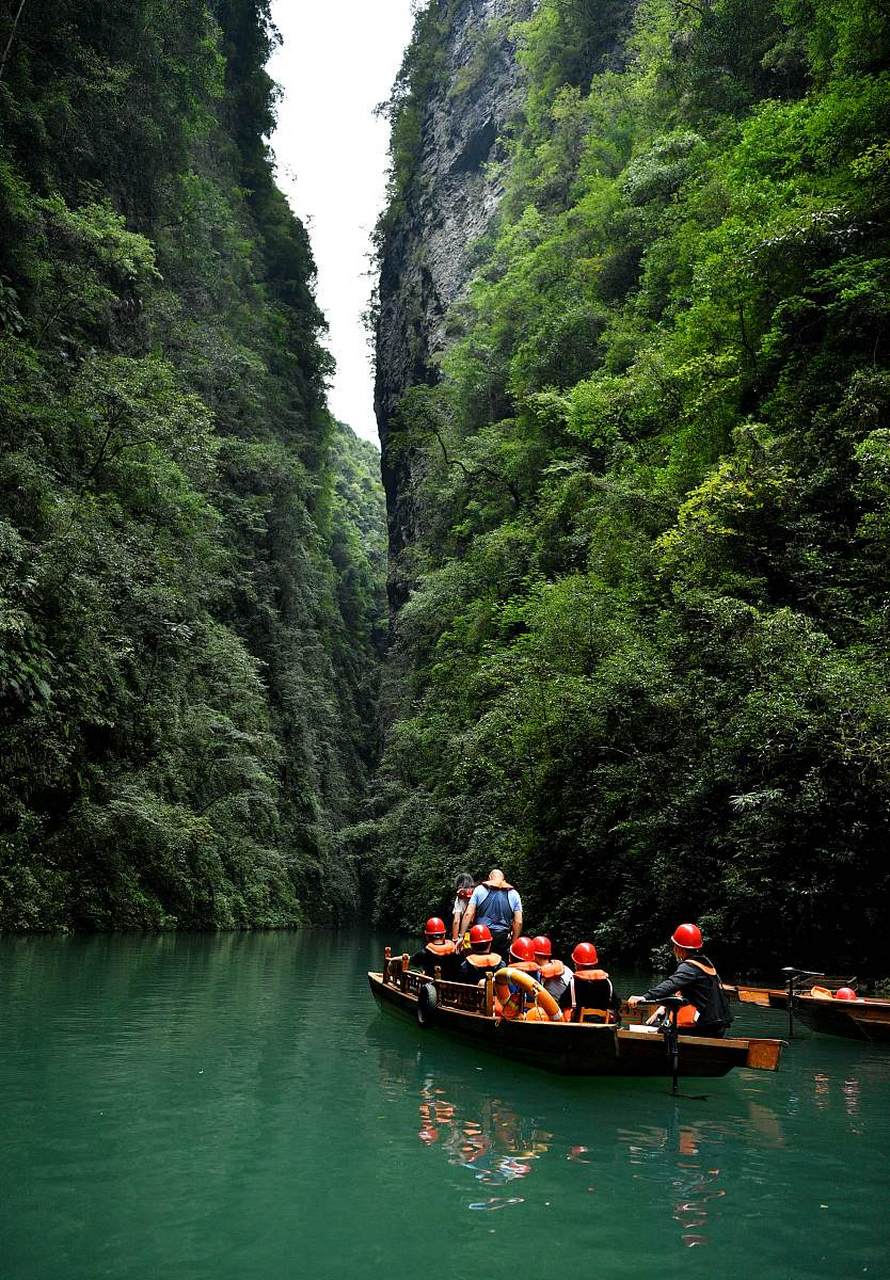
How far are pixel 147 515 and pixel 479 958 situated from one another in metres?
17.6

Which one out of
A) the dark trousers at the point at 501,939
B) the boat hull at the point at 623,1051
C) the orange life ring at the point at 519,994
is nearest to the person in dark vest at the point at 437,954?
the dark trousers at the point at 501,939

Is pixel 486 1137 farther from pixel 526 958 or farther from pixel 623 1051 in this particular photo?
pixel 526 958

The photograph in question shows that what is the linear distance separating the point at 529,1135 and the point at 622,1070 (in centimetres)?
146

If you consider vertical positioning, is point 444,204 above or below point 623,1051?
above

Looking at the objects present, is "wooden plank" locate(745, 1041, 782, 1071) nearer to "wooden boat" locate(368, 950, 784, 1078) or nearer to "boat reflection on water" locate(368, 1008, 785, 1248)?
"wooden boat" locate(368, 950, 784, 1078)

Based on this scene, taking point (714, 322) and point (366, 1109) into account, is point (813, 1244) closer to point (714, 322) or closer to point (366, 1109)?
point (366, 1109)

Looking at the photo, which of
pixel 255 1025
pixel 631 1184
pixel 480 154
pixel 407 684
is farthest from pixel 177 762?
pixel 480 154

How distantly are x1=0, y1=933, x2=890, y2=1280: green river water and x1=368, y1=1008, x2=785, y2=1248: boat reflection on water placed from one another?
21 millimetres

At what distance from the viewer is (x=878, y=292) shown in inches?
563

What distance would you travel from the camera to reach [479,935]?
31.1 ft

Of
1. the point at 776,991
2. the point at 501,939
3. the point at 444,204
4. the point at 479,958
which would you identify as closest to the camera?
the point at 479,958

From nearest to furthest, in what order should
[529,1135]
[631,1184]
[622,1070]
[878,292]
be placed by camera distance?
[631,1184] → [529,1135] → [622,1070] → [878,292]

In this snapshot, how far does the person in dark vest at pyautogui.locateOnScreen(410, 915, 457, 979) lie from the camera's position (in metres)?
10.1

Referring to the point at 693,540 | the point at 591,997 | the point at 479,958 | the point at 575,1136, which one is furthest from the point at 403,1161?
the point at 693,540
